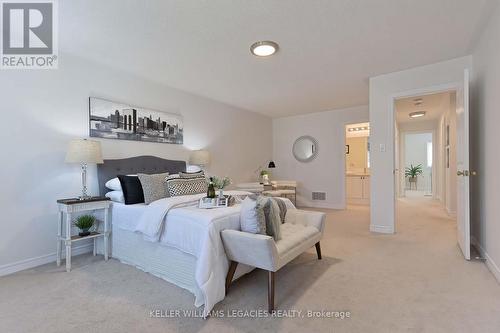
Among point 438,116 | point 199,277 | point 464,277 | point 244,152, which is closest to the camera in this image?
point 199,277

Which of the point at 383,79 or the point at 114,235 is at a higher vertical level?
the point at 383,79

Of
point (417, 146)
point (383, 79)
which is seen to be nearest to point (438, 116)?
point (417, 146)

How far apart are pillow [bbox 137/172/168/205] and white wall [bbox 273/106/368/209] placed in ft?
13.8

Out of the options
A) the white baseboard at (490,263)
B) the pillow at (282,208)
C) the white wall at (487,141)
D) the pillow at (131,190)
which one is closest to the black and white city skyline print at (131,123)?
the pillow at (131,190)

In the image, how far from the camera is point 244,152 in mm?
5773

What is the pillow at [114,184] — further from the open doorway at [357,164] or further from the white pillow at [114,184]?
the open doorway at [357,164]

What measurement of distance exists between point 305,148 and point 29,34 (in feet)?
17.9

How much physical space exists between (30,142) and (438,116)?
346 inches

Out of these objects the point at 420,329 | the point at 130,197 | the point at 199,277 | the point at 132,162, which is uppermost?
the point at 132,162

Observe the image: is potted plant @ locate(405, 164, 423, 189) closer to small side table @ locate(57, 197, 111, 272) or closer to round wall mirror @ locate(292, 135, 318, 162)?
round wall mirror @ locate(292, 135, 318, 162)

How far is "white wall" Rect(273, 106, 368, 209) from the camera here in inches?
233

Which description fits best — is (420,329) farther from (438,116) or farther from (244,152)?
(438,116)

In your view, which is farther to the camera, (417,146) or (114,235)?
(417,146)

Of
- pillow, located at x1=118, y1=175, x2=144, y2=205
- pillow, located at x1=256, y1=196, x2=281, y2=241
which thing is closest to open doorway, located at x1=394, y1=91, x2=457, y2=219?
pillow, located at x1=256, y1=196, x2=281, y2=241
